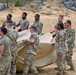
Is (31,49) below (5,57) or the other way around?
below

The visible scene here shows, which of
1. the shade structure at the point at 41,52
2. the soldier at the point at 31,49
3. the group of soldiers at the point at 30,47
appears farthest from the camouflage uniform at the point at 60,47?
the soldier at the point at 31,49

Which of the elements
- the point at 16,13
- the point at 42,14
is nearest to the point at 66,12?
the point at 42,14

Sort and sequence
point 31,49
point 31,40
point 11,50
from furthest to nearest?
point 31,49 < point 31,40 < point 11,50

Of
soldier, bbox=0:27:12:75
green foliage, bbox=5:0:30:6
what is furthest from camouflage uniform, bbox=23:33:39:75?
green foliage, bbox=5:0:30:6

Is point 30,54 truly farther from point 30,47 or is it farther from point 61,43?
point 61,43

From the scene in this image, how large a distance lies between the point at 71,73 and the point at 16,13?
1358cm

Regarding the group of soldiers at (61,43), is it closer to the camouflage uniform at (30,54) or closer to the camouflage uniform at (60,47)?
the camouflage uniform at (60,47)

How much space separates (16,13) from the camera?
24.3 metres

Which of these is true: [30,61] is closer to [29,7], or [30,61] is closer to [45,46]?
[45,46]

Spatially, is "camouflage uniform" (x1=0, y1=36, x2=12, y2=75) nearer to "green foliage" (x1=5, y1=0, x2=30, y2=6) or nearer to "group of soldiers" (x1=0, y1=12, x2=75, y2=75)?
"group of soldiers" (x1=0, y1=12, x2=75, y2=75)

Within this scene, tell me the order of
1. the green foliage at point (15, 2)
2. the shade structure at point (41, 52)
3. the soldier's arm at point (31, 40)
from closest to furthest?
the soldier's arm at point (31, 40)
the shade structure at point (41, 52)
the green foliage at point (15, 2)

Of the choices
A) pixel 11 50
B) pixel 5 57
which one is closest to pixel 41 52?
pixel 11 50

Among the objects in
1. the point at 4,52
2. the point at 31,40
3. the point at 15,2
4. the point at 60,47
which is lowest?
the point at 15,2

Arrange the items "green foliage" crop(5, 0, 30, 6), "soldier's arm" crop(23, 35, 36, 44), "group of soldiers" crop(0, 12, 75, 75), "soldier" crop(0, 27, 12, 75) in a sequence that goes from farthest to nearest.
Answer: "green foliage" crop(5, 0, 30, 6) < "soldier's arm" crop(23, 35, 36, 44) < "group of soldiers" crop(0, 12, 75, 75) < "soldier" crop(0, 27, 12, 75)
